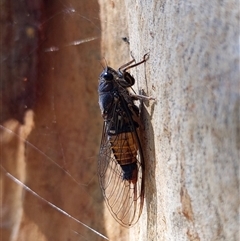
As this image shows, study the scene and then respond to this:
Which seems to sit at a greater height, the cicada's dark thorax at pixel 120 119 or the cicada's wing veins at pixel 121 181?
the cicada's dark thorax at pixel 120 119

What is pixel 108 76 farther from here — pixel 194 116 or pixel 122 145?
pixel 194 116

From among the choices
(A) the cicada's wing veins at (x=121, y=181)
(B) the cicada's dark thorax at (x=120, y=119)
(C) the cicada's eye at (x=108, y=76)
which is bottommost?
(A) the cicada's wing veins at (x=121, y=181)

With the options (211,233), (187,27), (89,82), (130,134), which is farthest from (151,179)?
(89,82)

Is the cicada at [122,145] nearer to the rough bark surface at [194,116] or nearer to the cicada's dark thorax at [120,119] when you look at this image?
the cicada's dark thorax at [120,119]

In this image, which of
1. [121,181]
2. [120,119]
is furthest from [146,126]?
[121,181]

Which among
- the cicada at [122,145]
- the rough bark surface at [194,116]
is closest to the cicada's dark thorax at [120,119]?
the cicada at [122,145]

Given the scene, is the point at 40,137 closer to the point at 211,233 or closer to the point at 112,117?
the point at 112,117

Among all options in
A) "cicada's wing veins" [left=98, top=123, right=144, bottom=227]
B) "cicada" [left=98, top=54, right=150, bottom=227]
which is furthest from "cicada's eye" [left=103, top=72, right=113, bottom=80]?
"cicada's wing veins" [left=98, top=123, right=144, bottom=227]

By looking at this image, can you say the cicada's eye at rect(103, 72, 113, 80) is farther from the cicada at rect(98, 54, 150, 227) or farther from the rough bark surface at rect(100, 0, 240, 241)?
the rough bark surface at rect(100, 0, 240, 241)
